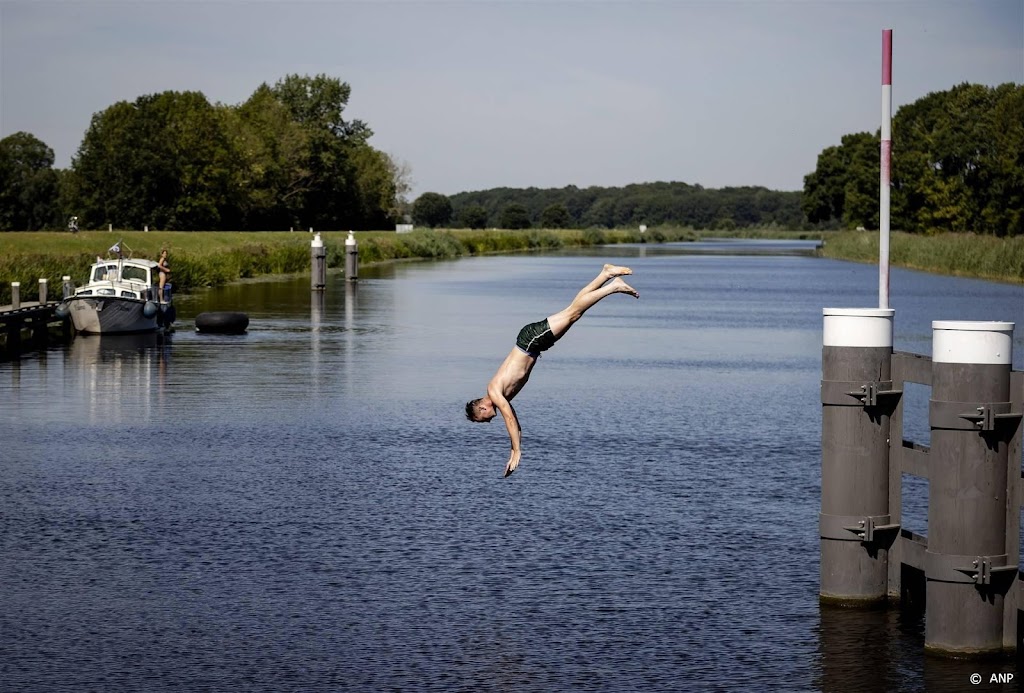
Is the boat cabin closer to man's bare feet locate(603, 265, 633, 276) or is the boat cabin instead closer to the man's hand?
man's bare feet locate(603, 265, 633, 276)

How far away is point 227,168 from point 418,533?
115 metres

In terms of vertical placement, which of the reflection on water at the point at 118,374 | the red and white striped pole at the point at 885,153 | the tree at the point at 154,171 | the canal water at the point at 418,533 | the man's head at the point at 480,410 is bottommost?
the canal water at the point at 418,533

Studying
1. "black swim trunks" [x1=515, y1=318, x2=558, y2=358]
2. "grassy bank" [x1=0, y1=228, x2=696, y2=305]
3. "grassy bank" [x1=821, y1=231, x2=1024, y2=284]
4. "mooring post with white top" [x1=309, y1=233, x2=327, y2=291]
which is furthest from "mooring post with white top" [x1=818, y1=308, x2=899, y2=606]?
"grassy bank" [x1=821, y1=231, x2=1024, y2=284]

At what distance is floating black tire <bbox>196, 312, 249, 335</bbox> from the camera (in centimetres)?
3466

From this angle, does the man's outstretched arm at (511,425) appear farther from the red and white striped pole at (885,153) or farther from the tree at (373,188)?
the tree at (373,188)

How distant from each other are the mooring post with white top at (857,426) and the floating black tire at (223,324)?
86.3 ft

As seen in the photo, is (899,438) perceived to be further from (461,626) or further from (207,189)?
(207,189)

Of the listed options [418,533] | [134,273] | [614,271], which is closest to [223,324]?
[134,273]

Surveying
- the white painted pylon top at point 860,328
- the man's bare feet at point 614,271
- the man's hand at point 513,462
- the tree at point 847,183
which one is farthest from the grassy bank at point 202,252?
the tree at point 847,183

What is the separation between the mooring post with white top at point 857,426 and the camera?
9.59 m

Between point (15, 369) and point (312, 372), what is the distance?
17.3 ft

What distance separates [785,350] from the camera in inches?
1243

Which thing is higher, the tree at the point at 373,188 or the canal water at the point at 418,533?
the tree at the point at 373,188

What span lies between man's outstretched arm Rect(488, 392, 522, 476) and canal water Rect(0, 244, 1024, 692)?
830 mm
